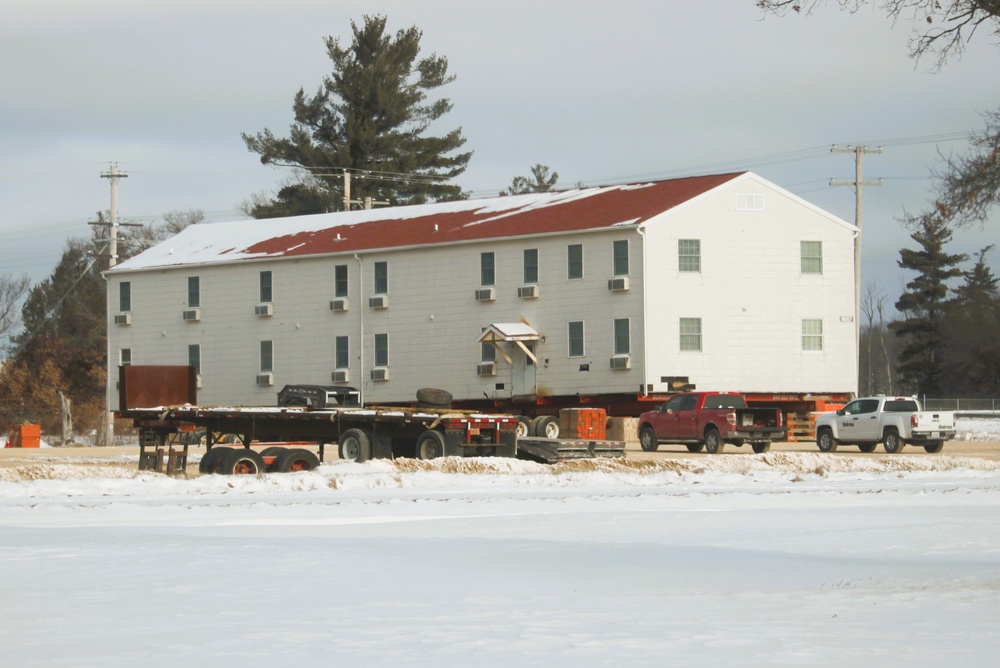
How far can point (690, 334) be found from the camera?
49688mm

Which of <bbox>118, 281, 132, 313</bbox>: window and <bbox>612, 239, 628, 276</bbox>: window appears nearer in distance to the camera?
<bbox>612, 239, 628, 276</bbox>: window

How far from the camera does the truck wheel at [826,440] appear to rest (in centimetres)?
4169

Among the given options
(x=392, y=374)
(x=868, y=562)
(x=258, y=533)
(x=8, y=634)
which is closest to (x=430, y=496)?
(x=258, y=533)

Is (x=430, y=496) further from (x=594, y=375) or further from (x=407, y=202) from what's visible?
(x=407, y=202)

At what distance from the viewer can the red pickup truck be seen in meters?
40.4

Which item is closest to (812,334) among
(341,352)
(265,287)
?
(341,352)

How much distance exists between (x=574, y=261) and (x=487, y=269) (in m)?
3.45

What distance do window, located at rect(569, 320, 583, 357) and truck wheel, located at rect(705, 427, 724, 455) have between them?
10204 millimetres

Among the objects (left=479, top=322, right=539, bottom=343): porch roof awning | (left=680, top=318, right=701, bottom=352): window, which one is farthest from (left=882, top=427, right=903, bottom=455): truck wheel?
(left=479, top=322, right=539, bottom=343): porch roof awning

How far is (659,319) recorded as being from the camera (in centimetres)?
4922

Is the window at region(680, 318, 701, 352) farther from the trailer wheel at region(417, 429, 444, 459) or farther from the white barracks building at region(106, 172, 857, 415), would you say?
the trailer wheel at region(417, 429, 444, 459)

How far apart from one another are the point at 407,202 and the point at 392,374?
31.6m

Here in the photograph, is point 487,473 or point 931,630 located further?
point 487,473

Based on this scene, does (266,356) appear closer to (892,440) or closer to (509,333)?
(509,333)
